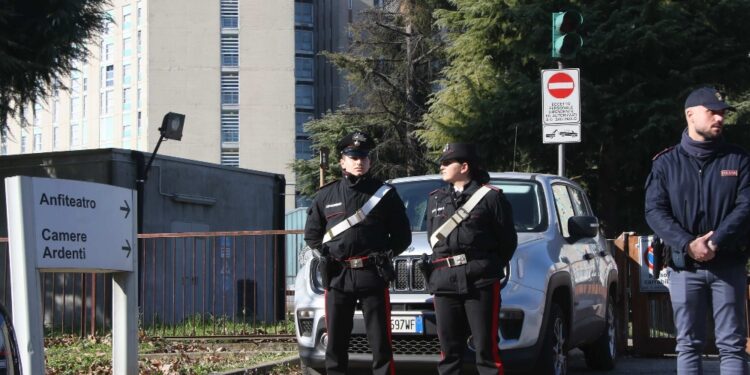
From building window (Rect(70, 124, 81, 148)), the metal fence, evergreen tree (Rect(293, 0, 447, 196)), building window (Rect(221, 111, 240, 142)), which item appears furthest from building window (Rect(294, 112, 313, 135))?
→ the metal fence

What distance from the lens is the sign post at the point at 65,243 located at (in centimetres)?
722

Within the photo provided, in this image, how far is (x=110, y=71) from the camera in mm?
97500

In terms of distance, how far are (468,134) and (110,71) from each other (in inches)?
3148

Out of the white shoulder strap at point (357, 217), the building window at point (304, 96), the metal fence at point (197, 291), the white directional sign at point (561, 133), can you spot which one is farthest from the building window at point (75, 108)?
the white shoulder strap at point (357, 217)

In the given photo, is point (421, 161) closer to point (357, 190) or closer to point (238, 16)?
point (357, 190)

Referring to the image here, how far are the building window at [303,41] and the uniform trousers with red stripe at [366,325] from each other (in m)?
88.1

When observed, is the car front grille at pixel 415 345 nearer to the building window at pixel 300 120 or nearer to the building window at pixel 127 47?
the building window at pixel 300 120

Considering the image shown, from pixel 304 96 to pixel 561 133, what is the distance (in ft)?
276

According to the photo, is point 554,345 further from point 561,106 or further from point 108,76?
point 108,76

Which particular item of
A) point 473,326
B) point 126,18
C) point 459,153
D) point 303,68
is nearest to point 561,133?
point 459,153

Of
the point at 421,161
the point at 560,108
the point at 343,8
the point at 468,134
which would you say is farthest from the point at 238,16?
the point at 560,108

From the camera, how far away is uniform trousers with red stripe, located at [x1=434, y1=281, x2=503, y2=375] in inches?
279

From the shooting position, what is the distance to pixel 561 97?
1209 centimetres

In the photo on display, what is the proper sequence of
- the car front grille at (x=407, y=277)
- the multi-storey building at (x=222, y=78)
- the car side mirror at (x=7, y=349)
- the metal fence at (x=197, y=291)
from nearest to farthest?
the car side mirror at (x=7, y=349) → the car front grille at (x=407, y=277) → the metal fence at (x=197, y=291) → the multi-storey building at (x=222, y=78)
